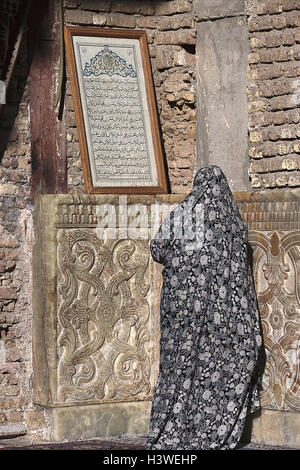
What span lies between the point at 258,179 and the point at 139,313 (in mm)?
1052

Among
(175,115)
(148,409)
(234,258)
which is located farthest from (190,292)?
(175,115)

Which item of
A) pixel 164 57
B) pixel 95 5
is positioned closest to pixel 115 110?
pixel 164 57

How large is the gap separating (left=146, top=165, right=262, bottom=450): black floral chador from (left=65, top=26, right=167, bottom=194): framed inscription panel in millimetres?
792

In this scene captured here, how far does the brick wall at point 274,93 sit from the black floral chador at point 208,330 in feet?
2.16

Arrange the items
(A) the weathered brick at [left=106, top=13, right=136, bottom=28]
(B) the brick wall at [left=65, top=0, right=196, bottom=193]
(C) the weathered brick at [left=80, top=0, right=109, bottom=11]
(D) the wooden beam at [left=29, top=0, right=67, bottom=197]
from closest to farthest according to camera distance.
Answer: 1. (D) the wooden beam at [left=29, top=0, right=67, bottom=197]
2. (C) the weathered brick at [left=80, top=0, right=109, bottom=11]
3. (A) the weathered brick at [left=106, top=13, right=136, bottom=28]
4. (B) the brick wall at [left=65, top=0, right=196, bottom=193]

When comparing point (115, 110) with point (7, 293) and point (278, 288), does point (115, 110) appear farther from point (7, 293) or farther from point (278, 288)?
point (278, 288)

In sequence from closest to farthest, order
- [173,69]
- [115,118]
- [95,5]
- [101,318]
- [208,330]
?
[208,330], [101,318], [115,118], [95,5], [173,69]

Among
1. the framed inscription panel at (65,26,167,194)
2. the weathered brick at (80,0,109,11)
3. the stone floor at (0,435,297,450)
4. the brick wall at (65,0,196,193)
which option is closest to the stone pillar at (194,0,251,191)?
the brick wall at (65,0,196,193)

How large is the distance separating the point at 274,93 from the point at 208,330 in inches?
61.0

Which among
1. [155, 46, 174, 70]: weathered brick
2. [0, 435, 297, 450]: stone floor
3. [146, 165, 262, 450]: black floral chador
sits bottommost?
[0, 435, 297, 450]: stone floor

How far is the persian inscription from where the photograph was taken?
7.85 m

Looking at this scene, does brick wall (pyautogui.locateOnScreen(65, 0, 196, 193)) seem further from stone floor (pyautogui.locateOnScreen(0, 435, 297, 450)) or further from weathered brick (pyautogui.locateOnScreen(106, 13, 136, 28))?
stone floor (pyautogui.locateOnScreen(0, 435, 297, 450))

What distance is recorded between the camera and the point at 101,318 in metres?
7.65

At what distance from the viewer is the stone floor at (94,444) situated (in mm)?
7230
